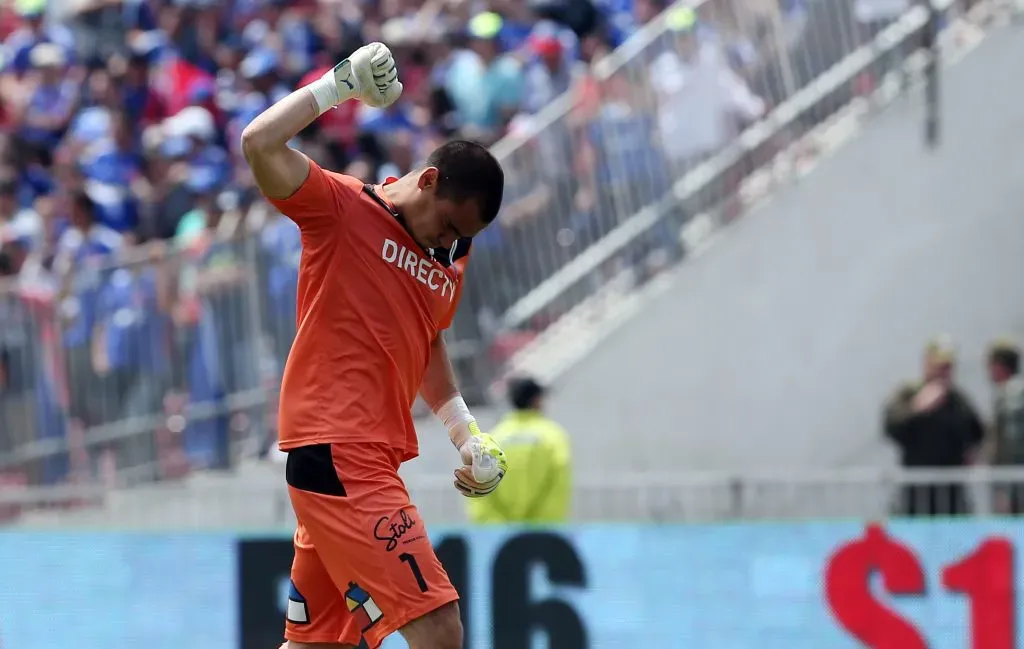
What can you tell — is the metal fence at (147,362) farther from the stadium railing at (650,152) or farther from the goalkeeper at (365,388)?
the goalkeeper at (365,388)

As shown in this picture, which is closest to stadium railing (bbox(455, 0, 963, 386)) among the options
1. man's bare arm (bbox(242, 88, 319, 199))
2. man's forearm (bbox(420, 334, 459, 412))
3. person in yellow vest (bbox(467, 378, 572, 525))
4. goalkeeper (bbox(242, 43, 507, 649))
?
person in yellow vest (bbox(467, 378, 572, 525))

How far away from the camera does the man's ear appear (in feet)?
20.2

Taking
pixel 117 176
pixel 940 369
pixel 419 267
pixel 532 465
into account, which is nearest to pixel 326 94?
pixel 419 267

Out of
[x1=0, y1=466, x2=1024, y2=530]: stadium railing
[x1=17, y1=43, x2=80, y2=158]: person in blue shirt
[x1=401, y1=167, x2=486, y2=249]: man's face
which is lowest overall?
[x1=0, y1=466, x2=1024, y2=530]: stadium railing

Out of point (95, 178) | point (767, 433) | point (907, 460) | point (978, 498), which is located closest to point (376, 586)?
point (978, 498)

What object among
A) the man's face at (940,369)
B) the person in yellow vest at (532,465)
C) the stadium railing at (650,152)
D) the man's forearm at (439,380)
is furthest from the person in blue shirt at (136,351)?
the man's forearm at (439,380)

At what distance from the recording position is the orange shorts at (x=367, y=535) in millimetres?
6148

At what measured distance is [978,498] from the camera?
11.2 m

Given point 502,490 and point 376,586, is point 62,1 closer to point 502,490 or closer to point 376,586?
point 502,490

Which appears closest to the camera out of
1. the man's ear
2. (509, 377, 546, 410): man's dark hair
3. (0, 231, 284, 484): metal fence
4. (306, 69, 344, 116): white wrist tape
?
(306, 69, 344, 116): white wrist tape

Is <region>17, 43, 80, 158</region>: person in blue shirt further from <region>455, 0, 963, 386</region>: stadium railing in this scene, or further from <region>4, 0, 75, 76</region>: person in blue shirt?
Result: <region>455, 0, 963, 386</region>: stadium railing

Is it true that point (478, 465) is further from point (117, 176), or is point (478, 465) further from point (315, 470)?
point (117, 176)

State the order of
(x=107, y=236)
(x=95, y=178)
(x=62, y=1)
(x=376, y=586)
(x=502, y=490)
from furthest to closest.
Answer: (x=62, y=1), (x=95, y=178), (x=107, y=236), (x=502, y=490), (x=376, y=586)

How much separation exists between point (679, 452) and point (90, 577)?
15.5 ft
